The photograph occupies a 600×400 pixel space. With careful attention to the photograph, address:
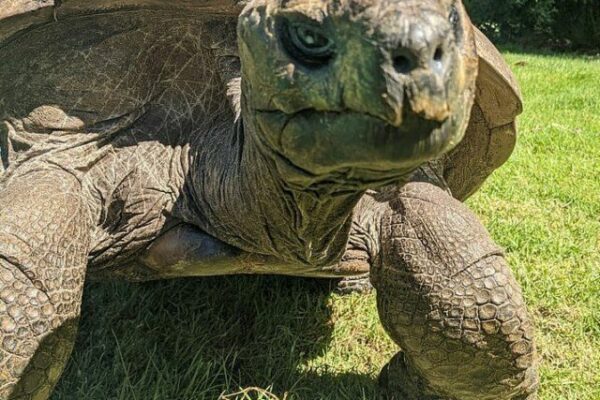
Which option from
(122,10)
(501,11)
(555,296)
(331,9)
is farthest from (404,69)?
(501,11)

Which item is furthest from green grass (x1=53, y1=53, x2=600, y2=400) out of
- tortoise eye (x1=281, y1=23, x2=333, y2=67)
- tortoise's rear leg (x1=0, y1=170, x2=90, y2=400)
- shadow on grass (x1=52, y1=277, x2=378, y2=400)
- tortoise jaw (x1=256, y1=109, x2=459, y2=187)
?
tortoise eye (x1=281, y1=23, x2=333, y2=67)

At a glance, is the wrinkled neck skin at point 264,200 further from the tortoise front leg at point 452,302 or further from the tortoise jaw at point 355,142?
the tortoise front leg at point 452,302

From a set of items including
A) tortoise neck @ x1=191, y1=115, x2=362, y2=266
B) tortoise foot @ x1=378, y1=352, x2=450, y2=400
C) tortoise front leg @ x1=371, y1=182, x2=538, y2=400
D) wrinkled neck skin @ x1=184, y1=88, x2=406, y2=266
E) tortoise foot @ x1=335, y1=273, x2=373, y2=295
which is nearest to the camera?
wrinkled neck skin @ x1=184, y1=88, x2=406, y2=266

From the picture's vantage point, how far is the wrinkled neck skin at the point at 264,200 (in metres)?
1.43

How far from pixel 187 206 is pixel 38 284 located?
0.48 m

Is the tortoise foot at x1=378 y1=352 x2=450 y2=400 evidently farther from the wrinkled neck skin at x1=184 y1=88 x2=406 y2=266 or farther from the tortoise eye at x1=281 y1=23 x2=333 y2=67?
the tortoise eye at x1=281 y1=23 x2=333 y2=67

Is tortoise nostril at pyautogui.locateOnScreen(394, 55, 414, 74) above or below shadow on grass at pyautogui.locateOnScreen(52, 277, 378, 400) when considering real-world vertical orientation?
above

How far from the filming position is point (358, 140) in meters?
1.12

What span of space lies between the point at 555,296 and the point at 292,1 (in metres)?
2.36

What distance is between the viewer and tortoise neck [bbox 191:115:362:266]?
1.54 m

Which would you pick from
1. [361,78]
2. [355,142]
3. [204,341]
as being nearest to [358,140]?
[355,142]

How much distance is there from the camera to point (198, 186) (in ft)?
6.82

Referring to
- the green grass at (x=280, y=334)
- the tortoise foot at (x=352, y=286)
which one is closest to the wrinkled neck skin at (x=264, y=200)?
the green grass at (x=280, y=334)

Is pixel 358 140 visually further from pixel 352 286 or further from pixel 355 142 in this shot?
pixel 352 286
